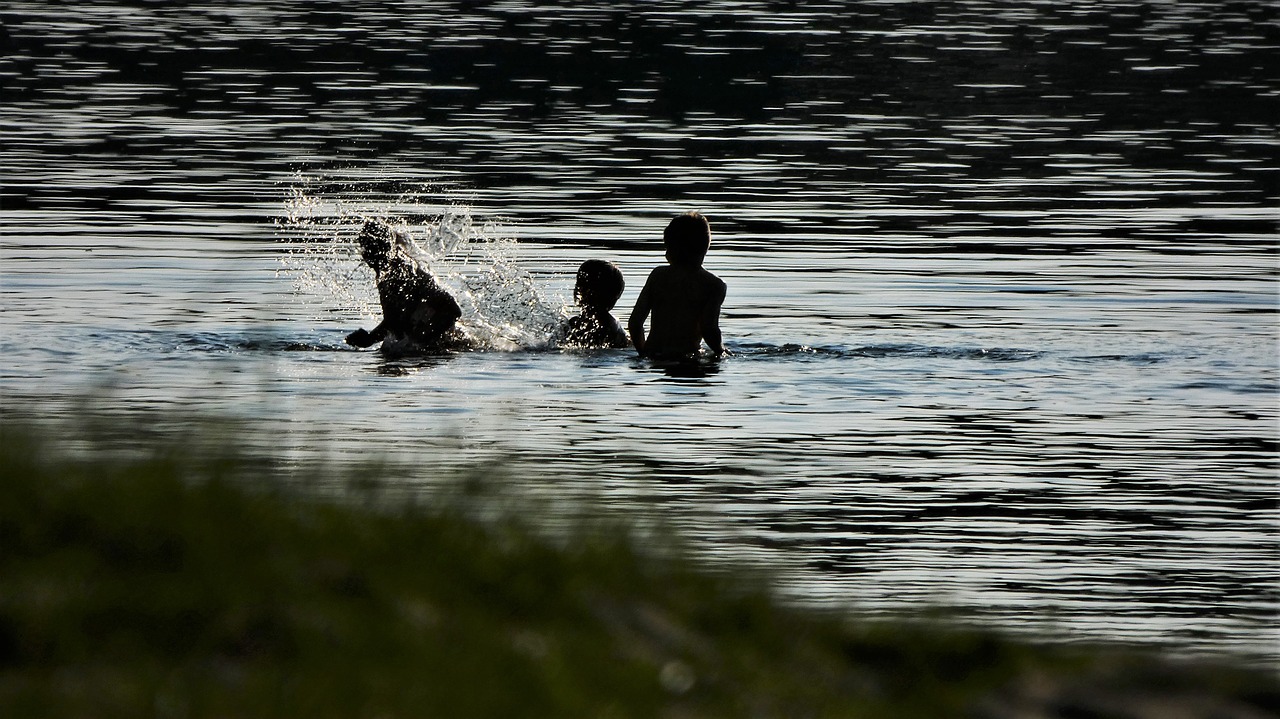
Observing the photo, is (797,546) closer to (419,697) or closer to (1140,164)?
(419,697)

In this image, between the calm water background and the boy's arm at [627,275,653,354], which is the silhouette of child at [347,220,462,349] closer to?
→ the calm water background

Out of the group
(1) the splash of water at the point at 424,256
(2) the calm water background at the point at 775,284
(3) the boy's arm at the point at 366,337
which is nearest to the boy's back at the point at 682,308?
(2) the calm water background at the point at 775,284

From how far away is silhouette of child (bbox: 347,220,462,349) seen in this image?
15.5m

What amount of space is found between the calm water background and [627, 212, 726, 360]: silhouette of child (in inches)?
15.8

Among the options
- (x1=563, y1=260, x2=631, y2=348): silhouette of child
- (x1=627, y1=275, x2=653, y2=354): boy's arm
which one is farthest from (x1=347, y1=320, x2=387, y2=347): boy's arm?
(x1=627, y1=275, x2=653, y2=354): boy's arm

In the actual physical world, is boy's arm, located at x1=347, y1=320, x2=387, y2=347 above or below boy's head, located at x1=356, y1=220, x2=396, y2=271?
below

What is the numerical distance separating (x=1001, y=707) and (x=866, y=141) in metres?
26.3

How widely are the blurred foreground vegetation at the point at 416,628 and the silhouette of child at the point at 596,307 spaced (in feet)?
28.9

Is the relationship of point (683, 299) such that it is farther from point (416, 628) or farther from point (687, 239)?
point (416, 628)

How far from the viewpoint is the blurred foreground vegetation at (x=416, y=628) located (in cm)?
494

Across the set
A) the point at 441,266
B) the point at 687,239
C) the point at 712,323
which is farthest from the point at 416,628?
the point at 441,266

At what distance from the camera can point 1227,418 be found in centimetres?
1287

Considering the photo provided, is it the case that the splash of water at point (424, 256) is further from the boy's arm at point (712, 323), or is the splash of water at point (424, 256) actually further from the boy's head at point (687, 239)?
the boy's arm at point (712, 323)

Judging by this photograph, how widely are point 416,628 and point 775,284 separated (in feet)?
45.2
